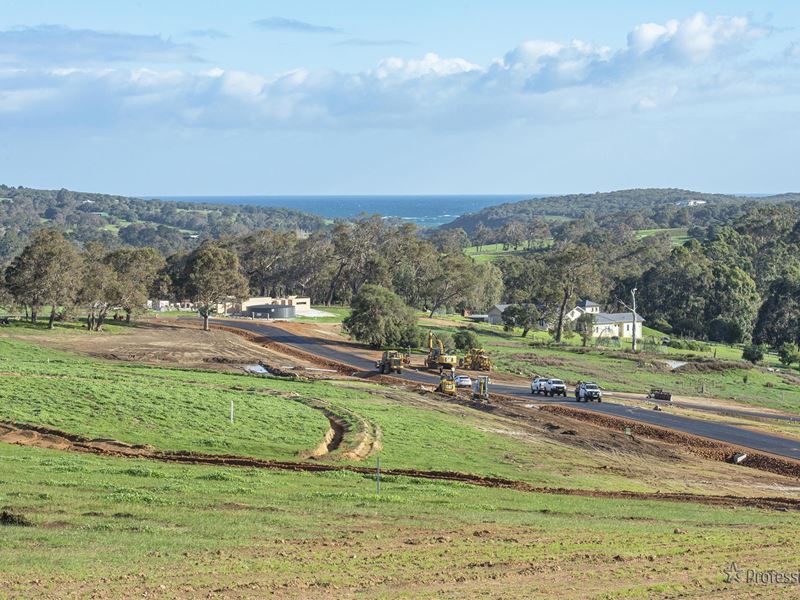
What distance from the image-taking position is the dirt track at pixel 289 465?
3186cm

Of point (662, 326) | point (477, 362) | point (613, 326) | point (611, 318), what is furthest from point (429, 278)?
point (477, 362)

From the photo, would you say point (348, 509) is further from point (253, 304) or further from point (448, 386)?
point (253, 304)

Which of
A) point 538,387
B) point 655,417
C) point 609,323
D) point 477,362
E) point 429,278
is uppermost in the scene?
point 429,278

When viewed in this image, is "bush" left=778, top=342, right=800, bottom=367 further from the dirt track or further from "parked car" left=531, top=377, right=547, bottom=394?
the dirt track

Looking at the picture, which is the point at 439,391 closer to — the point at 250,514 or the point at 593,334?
the point at 250,514

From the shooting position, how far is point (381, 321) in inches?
3725

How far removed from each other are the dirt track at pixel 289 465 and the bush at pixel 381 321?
202 feet

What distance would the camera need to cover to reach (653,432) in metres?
52.1

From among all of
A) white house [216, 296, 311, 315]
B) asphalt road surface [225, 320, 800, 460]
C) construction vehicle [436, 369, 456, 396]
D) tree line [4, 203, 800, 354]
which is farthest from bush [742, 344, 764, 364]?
white house [216, 296, 311, 315]

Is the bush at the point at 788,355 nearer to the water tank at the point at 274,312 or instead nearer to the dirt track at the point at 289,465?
the water tank at the point at 274,312

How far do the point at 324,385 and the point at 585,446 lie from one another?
2104cm

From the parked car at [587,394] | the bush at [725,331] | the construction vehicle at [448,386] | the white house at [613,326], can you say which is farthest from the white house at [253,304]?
the parked car at [587,394]

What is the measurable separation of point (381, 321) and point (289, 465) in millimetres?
62561

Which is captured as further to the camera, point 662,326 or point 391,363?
point 662,326
